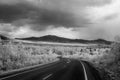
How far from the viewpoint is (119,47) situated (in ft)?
64.0

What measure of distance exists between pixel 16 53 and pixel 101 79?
15507mm

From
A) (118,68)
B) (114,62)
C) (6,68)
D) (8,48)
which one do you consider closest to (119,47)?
(114,62)

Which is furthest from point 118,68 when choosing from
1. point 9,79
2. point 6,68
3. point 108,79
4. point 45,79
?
point 6,68

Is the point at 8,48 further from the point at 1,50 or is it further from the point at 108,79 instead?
the point at 108,79

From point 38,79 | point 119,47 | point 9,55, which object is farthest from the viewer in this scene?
point 9,55

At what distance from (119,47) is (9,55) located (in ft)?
50.3

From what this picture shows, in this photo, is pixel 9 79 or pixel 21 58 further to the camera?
pixel 21 58

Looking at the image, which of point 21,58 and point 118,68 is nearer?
point 118,68

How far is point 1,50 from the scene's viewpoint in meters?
20.5

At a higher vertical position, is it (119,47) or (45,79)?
(119,47)

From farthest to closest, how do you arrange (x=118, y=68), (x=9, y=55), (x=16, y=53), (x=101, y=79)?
(x=16, y=53) → (x=9, y=55) → (x=118, y=68) → (x=101, y=79)

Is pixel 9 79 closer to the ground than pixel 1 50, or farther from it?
closer to the ground

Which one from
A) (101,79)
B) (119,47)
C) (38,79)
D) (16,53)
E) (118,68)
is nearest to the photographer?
(38,79)

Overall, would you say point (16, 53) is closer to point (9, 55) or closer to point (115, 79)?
point (9, 55)
